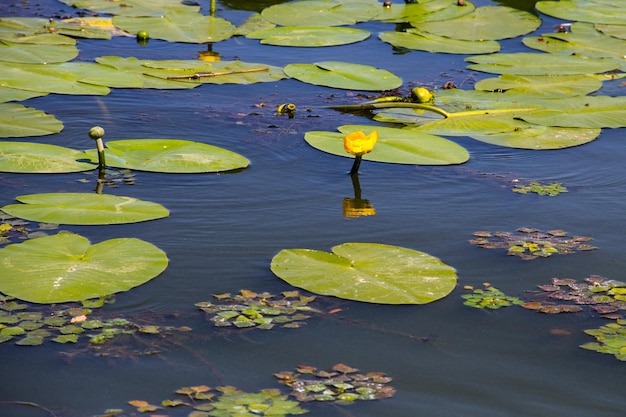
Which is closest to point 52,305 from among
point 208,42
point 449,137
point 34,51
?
point 449,137

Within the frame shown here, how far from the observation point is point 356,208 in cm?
431

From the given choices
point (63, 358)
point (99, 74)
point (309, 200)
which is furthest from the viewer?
point (99, 74)

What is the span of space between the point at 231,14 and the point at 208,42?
3.44ft

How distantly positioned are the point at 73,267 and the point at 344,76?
10.9ft

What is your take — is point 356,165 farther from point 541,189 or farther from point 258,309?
point 258,309

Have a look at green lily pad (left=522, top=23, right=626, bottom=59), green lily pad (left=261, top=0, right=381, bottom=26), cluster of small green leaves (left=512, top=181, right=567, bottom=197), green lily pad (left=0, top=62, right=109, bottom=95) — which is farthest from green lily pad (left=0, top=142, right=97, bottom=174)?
green lily pad (left=522, top=23, right=626, bottom=59)

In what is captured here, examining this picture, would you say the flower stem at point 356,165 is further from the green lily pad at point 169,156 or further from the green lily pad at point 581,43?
the green lily pad at point 581,43

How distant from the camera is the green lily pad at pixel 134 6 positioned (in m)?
7.82

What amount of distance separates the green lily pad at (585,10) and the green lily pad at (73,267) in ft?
18.8

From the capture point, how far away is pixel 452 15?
26.1 ft

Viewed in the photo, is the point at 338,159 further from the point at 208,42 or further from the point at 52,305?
the point at 208,42

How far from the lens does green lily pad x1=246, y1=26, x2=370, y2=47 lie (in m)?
7.15

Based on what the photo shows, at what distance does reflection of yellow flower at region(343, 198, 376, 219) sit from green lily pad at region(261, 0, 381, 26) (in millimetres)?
3582

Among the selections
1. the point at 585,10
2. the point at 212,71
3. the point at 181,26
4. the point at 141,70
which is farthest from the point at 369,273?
the point at 585,10
